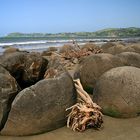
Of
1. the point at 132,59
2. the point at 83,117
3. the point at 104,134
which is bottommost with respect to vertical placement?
the point at 104,134

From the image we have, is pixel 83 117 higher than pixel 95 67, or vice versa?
pixel 95 67

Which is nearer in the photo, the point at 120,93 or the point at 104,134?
the point at 104,134

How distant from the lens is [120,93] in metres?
6.60

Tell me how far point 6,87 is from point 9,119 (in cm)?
62

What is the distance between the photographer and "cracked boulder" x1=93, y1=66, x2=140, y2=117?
650cm

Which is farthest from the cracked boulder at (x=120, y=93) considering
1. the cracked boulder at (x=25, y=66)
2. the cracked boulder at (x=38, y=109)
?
the cracked boulder at (x=25, y=66)

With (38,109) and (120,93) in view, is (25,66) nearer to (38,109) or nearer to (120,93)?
(38,109)

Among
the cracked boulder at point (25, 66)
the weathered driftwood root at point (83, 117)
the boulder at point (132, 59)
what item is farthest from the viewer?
the boulder at point (132, 59)

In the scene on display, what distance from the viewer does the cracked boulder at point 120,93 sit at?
256 inches

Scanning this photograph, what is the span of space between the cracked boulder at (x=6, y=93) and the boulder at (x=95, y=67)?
2.88 metres

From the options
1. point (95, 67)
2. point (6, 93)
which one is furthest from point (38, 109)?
point (95, 67)

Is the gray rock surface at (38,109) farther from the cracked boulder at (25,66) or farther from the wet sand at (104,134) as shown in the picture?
the cracked boulder at (25,66)

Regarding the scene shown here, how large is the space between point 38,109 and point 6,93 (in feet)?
2.21

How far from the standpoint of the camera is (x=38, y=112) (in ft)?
18.3
